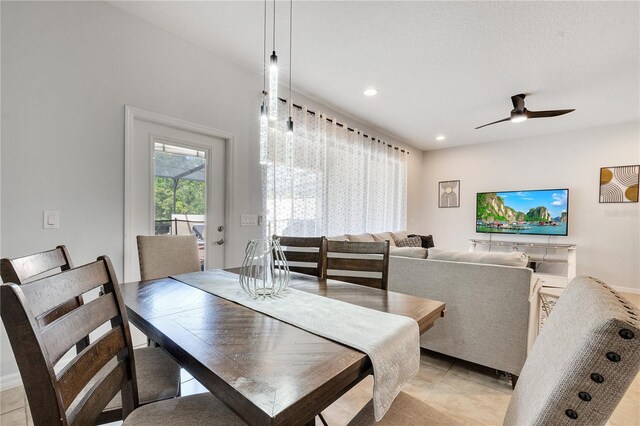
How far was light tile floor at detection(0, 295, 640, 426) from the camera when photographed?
5.48 ft

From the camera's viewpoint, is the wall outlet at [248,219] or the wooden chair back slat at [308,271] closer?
the wooden chair back slat at [308,271]

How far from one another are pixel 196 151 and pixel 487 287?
105 inches

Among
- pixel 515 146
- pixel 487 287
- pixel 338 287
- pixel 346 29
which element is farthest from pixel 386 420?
pixel 515 146

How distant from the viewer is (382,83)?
3320 millimetres

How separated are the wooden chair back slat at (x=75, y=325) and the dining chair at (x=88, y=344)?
10cm

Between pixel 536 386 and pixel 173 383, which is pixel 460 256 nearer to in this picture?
pixel 536 386

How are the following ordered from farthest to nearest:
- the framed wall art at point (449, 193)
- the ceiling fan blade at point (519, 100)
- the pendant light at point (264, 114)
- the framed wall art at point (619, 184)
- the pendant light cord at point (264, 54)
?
the framed wall art at point (449, 193), the framed wall art at point (619, 184), the ceiling fan blade at point (519, 100), the pendant light cord at point (264, 54), the pendant light at point (264, 114)

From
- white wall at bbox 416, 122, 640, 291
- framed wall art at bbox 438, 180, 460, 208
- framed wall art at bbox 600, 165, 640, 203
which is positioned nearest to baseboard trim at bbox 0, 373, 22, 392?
white wall at bbox 416, 122, 640, 291

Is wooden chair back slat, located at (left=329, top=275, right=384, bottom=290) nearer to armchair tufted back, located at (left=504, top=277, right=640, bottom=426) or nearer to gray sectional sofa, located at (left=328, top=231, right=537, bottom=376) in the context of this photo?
gray sectional sofa, located at (left=328, top=231, right=537, bottom=376)

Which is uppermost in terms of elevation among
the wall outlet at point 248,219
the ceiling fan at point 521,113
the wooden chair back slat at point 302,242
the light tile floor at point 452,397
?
the ceiling fan at point 521,113

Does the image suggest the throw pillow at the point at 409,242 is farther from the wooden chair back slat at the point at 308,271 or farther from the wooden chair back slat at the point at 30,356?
the wooden chair back slat at the point at 30,356

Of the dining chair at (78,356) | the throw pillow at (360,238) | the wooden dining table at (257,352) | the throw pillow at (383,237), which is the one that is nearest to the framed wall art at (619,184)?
the throw pillow at (383,237)

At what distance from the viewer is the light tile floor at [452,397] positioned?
167 centimetres

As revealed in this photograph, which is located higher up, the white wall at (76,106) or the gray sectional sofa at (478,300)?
the white wall at (76,106)
